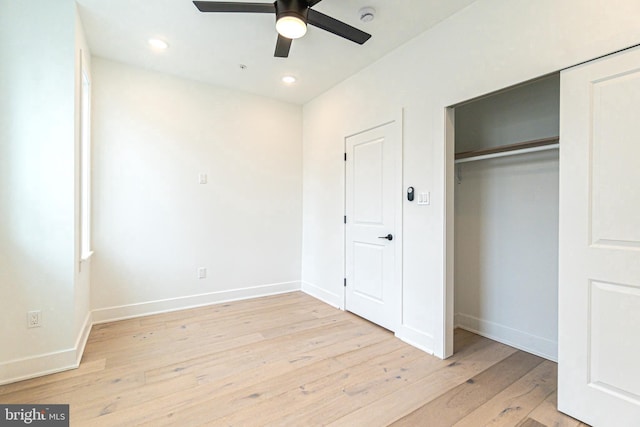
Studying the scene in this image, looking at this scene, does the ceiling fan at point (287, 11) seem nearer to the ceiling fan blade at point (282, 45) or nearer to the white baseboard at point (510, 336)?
the ceiling fan blade at point (282, 45)

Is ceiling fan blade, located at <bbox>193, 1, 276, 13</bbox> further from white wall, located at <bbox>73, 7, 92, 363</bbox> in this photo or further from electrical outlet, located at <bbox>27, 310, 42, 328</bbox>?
electrical outlet, located at <bbox>27, 310, 42, 328</bbox>

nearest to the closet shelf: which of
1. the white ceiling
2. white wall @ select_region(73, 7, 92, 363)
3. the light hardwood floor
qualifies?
the white ceiling

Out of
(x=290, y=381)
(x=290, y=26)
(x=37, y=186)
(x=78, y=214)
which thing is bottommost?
(x=290, y=381)

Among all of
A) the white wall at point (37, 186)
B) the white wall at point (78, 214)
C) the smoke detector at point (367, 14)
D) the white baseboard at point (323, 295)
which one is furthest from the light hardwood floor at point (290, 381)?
the smoke detector at point (367, 14)

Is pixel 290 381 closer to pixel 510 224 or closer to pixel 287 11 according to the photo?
pixel 510 224

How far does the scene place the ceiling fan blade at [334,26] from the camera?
1.98 metres

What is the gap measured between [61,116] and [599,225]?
3.66m

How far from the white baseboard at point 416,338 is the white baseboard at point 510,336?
0.78 meters

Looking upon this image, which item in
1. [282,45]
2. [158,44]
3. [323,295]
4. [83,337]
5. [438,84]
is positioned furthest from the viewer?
[323,295]

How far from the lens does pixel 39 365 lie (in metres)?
2.17

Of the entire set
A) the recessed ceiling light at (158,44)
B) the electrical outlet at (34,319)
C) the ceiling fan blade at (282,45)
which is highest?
the recessed ceiling light at (158,44)

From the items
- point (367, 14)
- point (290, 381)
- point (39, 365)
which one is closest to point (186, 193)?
point (39, 365)

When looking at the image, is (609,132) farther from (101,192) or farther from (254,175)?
(101,192)

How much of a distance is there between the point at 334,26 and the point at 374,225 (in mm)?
1893
